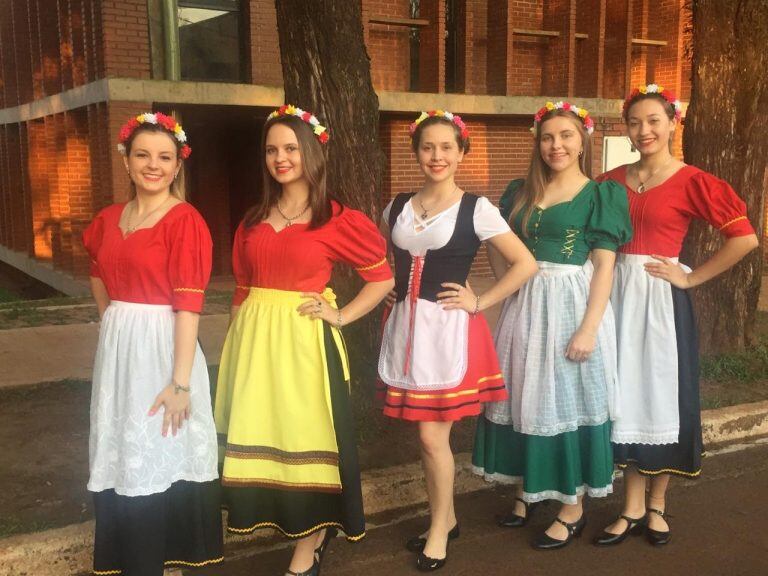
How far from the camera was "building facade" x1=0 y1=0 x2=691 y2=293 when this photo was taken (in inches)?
437

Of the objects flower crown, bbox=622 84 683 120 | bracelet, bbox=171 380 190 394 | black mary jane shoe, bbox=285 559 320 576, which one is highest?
flower crown, bbox=622 84 683 120

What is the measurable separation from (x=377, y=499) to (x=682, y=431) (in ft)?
5.38

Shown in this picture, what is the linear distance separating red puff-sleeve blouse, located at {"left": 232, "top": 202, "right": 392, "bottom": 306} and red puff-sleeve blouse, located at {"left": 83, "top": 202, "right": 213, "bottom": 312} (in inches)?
10.6

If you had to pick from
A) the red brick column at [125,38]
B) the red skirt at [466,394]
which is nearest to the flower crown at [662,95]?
the red skirt at [466,394]

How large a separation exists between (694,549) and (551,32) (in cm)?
1095

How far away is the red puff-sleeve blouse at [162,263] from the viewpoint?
9.72ft

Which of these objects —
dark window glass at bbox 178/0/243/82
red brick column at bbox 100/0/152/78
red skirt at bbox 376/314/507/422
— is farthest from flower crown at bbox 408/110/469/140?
dark window glass at bbox 178/0/243/82

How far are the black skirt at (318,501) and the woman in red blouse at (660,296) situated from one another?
1.35m

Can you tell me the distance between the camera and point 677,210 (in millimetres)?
3828

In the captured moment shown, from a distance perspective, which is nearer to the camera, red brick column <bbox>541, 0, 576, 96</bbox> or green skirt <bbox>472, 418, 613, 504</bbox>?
green skirt <bbox>472, 418, 613, 504</bbox>

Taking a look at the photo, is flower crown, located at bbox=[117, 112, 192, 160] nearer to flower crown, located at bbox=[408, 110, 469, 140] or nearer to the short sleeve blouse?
flower crown, located at bbox=[408, 110, 469, 140]

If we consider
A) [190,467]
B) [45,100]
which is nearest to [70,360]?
[190,467]

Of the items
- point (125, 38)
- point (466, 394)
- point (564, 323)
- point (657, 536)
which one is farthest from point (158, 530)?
point (125, 38)

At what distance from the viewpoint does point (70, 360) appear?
722cm
